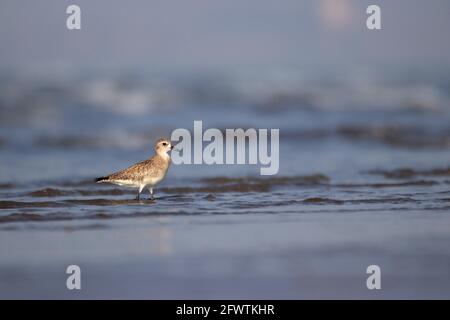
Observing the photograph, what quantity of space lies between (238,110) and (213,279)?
546 inches

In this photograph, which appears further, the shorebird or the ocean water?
the shorebird

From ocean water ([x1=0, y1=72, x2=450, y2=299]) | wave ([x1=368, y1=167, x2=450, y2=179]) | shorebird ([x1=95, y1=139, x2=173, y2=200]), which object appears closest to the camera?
ocean water ([x1=0, y1=72, x2=450, y2=299])

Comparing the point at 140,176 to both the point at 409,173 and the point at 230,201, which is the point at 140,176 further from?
the point at 409,173

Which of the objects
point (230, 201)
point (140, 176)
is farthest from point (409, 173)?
point (140, 176)

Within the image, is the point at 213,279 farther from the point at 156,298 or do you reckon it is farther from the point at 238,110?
the point at 238,110

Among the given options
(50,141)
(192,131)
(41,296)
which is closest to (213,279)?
(41,296)

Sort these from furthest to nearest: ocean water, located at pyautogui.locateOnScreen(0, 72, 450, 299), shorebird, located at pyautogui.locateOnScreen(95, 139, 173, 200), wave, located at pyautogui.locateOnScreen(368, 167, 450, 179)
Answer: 1. wave, located at pyautogui.locateOnScreen(368, 167, 450, 179)
2. shorebird, located at pyautogui.locateOnScreen(95, 139, 173, 200)
3. ocean water, located at pyautogui.locateOnScreen(0, 72, 450, 299)

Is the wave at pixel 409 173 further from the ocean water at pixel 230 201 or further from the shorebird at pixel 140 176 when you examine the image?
the shorebird at pixel 140 176

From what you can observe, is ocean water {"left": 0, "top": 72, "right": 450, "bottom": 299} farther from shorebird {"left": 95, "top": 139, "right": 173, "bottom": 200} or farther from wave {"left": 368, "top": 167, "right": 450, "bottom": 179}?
shorebird {"left": 95, "top": 139, "right": 173, "bottom": 200}

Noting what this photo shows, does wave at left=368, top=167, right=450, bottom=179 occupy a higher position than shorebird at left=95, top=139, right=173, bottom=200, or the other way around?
wave at left=368, top=167, right=450, bottom=179

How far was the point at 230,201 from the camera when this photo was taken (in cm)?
1088

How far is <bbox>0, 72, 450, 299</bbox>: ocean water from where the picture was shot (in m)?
7.26

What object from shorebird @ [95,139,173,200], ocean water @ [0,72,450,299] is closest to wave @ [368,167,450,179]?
ocean water @ [0,72,450,299]
